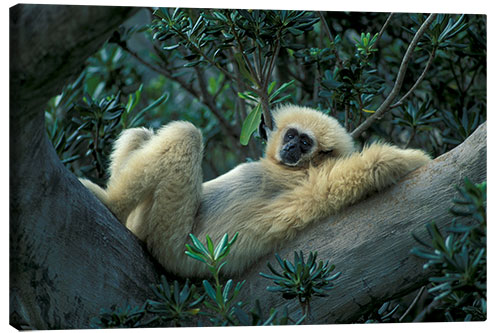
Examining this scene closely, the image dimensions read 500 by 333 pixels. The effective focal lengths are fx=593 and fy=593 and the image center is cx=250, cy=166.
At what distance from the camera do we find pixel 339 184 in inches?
169

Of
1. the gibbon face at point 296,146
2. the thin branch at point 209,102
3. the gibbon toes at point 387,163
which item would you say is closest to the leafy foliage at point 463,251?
the gibbon toes at point 387,163

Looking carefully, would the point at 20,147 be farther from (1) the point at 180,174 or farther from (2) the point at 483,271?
(2) the point at 483,271

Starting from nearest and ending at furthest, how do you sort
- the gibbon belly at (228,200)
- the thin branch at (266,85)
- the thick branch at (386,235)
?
the thick branch at (386,235)
the gibbon belly at (228,200)
the thin branch at (266,85)

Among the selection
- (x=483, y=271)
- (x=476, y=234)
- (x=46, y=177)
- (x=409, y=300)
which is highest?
(x=46, y=177)

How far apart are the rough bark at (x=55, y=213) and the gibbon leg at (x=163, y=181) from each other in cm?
25

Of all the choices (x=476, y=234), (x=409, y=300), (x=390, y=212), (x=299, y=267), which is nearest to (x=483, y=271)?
(x=476, y=234)

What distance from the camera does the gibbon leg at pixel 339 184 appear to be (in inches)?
166

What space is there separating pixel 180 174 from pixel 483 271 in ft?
7.16

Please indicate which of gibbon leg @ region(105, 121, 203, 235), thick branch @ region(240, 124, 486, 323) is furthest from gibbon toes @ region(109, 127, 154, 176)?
thick branch @ region(240, 124, 486, 323)

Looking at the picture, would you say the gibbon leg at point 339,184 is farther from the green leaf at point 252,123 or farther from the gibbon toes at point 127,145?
the gibbon toes at point 127,145

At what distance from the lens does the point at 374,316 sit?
4836mm

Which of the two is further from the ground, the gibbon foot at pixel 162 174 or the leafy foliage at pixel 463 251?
the gibbon foot at pixel 162 174

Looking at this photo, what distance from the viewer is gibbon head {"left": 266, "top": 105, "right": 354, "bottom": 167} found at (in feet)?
16.5

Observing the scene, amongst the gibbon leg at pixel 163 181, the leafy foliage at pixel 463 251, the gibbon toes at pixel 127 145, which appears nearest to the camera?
the leafy foliage at pixel 463 251
